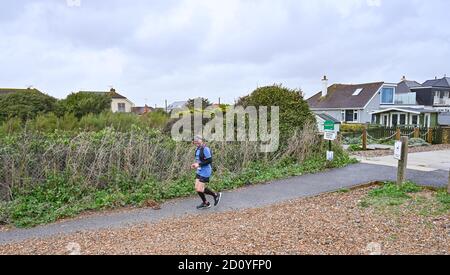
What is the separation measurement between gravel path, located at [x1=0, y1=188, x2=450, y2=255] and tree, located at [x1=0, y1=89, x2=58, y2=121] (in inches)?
476

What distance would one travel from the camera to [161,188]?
8.11 metres

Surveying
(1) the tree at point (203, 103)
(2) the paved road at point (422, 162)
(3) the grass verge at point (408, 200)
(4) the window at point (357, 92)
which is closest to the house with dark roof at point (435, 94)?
(4) the window at point (357, 92)

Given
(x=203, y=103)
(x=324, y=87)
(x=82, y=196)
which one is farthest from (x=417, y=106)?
(x=82, y=196)

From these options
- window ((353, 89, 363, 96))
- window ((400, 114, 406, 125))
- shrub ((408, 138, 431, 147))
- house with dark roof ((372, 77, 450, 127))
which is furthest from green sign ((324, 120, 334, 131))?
window ((353, 89, 363, 96))

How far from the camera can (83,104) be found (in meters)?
17.8

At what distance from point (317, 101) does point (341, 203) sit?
37.2 m

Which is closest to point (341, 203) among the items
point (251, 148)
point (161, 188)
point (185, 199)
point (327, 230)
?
point (327, 230)

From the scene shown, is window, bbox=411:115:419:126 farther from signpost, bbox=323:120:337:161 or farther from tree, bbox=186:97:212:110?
signpost, bbox=323:120:337:161

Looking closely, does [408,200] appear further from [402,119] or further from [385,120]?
[385,120]

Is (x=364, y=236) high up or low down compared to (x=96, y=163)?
down

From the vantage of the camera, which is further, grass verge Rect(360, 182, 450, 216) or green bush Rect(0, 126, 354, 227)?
green bush Rect(0, 126, 354, 227)

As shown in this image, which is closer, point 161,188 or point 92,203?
point 92,203

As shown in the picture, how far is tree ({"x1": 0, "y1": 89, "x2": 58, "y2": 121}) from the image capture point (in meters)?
15.5
